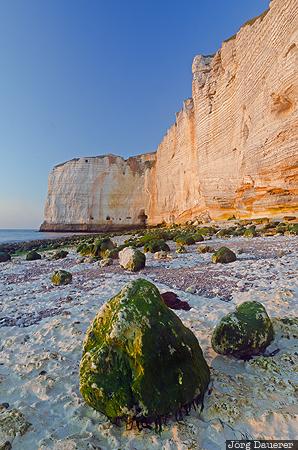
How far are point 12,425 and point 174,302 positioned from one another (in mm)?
2748

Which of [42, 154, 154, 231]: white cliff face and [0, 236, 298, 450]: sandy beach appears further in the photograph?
[42, 154, 154, 231]: white cliff face

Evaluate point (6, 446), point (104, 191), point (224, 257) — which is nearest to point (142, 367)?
point (6, 446)

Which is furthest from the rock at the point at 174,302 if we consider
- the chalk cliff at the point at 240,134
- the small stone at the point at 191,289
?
the chalk cliff at the point at 240,134

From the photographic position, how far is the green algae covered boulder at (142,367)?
2.12 metres

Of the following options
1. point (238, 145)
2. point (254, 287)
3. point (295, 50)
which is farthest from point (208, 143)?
point (254, 287)

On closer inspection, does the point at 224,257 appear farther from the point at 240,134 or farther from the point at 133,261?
the point at 240,134

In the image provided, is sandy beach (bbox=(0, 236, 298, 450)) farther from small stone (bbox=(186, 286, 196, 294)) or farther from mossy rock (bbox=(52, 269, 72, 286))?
mossy rock (bbox=(52, 269, 72, 286))

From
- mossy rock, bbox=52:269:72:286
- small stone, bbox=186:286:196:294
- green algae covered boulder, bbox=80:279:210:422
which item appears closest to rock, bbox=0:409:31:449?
green algae covered boulder, bbox=80:279:210:422

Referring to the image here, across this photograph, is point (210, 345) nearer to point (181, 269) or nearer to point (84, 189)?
point (181, 269)

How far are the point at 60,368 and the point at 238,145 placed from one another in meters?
22.2

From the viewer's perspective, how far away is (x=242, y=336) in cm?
286

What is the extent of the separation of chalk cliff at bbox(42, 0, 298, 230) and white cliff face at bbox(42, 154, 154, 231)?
5.90 meters

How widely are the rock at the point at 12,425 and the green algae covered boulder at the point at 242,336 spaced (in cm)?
187

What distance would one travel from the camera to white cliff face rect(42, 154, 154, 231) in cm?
5119
